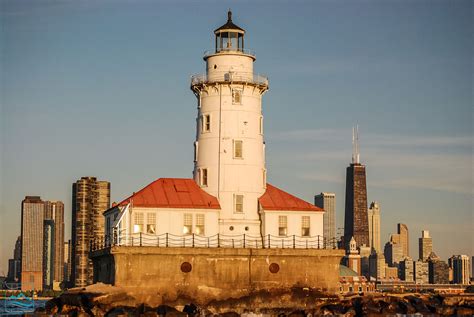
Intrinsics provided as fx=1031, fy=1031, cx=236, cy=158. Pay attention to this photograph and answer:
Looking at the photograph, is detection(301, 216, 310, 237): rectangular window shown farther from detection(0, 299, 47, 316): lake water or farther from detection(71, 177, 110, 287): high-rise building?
detection(71, 177, 110, 287): high-rise building

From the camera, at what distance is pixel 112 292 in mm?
62750

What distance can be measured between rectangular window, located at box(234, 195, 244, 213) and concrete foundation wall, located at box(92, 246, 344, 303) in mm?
3934

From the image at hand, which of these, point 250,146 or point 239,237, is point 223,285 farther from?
point 250,146

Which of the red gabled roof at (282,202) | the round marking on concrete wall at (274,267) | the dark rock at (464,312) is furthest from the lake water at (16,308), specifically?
the dark rock at (464,312)

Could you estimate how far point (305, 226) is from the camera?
70.0m

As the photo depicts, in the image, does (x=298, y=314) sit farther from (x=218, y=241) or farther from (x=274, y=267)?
(x=218, y=241)

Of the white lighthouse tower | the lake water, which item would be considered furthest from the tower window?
the lake water

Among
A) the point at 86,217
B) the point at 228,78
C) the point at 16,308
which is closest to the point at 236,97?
the point at 228,78

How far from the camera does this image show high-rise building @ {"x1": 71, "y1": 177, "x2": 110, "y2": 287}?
173m

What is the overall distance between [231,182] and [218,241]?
14.0 ft

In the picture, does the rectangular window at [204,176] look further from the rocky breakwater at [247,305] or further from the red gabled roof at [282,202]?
the rocky breakwater at [247,305]

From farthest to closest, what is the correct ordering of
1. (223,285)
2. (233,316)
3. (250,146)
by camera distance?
1. (250,146)
2. (223,285)
3. (233,316)

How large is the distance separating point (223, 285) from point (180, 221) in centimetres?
515

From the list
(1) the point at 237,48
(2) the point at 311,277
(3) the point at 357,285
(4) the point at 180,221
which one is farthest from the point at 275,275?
(3) the point at 357,285
